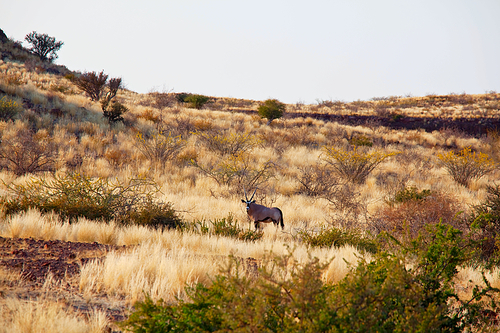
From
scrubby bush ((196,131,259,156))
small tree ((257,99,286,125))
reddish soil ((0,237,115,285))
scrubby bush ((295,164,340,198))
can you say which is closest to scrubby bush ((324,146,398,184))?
scrubby bush ((295,164,340,198))

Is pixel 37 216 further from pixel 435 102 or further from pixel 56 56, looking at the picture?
pixel 435 102

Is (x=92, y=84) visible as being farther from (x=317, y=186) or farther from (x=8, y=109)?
(x=317, y=186)

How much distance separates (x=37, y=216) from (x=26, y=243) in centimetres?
102

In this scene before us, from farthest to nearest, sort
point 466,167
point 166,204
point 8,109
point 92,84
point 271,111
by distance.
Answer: point 271,111, point 92,84, point 8,109, point 466,167, point 166,204

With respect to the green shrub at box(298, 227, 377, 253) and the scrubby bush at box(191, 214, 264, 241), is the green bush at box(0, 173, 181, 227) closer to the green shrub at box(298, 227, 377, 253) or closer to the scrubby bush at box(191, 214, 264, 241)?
the scrubby bush at box(191, 214, 264, 241)

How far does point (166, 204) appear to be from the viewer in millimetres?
6457

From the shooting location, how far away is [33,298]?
2.80m

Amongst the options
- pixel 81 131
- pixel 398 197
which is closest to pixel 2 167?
pixel 81 131

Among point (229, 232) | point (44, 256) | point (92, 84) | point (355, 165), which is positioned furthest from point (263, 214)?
point (92, 84)

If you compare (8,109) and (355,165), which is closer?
(355,165)

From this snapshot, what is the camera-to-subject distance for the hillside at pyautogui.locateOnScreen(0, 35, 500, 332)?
3184mm

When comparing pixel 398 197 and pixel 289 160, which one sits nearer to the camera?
pixel 398 197

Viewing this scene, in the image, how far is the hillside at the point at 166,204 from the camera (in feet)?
10.4

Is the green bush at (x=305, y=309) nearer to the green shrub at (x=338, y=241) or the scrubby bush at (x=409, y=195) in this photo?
the green shrub at (x=338, y=241)
